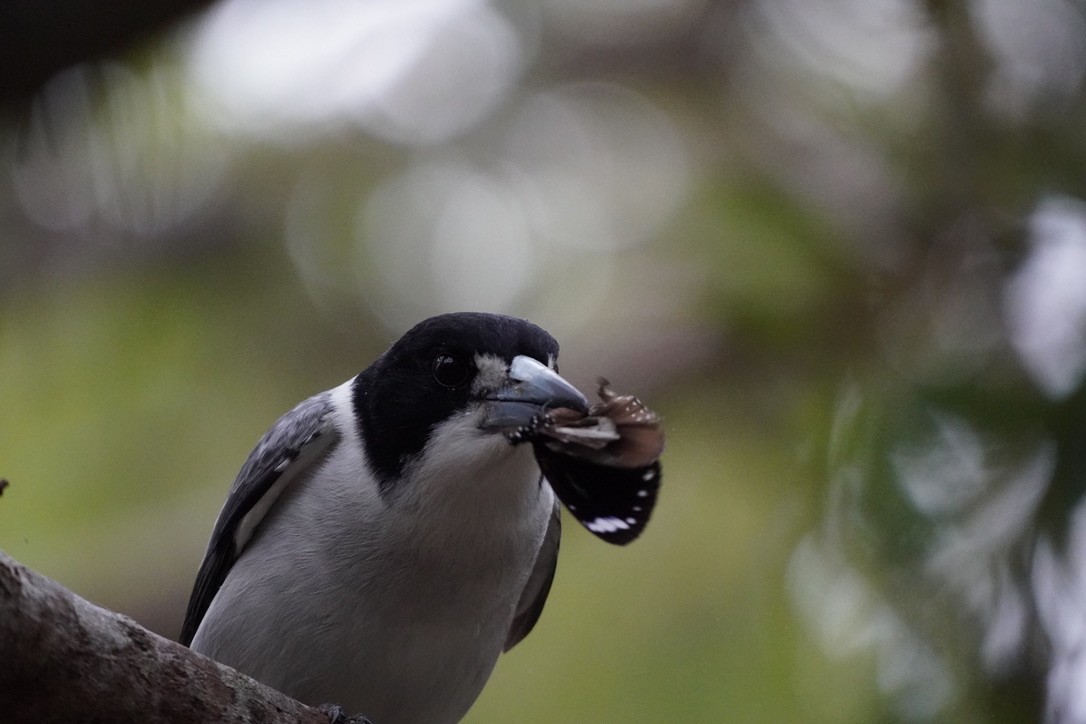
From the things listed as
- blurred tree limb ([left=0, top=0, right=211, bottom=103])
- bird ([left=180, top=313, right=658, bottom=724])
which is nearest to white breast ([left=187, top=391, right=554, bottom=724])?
bird ([left=180, top=313, right=658, bottom=724])

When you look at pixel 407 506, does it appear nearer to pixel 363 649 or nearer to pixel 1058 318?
pixel 363 649

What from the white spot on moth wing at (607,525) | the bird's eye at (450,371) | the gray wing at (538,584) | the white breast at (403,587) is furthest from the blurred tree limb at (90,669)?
the gray wing at (538,584)

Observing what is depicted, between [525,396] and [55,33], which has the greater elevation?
[55,33]

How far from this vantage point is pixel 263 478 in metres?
3.51

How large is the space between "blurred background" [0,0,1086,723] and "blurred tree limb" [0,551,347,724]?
1.56 metres

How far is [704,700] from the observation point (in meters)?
4.57

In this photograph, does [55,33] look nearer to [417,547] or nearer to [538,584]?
[417,547]

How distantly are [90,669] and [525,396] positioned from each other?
122 centimetres

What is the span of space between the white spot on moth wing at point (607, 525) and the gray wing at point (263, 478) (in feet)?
3.66

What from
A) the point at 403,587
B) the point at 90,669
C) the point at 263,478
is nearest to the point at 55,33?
the point at 90,669

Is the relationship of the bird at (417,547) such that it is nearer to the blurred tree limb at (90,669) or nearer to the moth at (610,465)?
the moth at (610,465)

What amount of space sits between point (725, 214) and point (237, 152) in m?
2.15

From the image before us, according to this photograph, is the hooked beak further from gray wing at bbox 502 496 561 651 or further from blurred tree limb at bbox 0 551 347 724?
blurred tree limb at bbox 0 551 347 724

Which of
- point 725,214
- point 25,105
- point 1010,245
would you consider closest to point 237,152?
point 725,214
